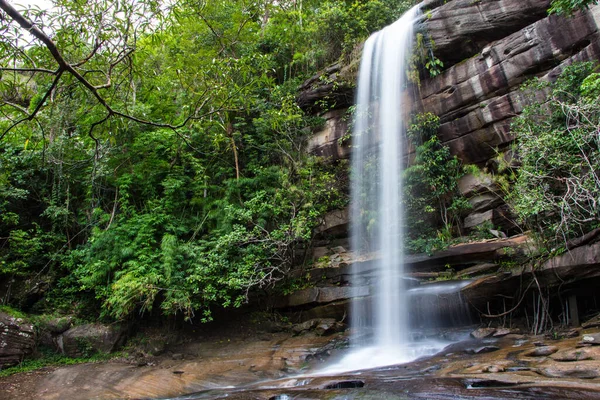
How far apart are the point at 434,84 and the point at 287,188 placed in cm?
557

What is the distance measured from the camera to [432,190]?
10.6 metres

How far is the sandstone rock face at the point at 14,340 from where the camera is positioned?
27.2 ft

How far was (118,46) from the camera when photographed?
396 centimetres

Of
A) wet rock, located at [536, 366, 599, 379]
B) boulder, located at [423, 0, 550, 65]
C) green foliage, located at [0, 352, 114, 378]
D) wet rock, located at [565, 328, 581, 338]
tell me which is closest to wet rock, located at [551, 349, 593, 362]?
wet rock, located at [536, 366, 599, 379]

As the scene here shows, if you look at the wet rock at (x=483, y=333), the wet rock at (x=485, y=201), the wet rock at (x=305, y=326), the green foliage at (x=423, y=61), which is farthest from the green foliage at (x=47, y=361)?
the green foliage at (x=423, y=61)

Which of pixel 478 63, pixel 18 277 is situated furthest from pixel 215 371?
pixel 478 63

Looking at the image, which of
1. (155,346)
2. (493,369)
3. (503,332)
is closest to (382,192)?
(503,332)

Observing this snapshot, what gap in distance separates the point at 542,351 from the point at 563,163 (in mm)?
3763

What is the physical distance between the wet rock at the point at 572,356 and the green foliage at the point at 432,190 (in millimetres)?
4896

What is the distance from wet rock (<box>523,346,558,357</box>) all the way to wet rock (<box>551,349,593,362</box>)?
194mm

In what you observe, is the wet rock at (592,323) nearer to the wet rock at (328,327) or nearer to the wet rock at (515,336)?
the wet rock at (515,336)

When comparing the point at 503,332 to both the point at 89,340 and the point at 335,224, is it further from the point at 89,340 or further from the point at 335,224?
the point at 89,340

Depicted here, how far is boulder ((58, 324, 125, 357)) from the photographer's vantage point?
357 inches

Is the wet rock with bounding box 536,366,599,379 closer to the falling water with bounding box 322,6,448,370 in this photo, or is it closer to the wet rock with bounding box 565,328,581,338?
the wet rock with bounding box 565,328,581,338
